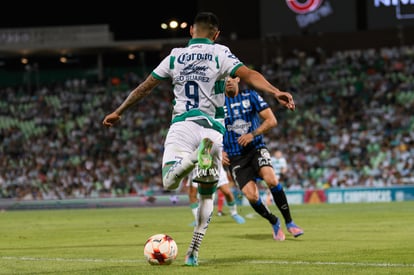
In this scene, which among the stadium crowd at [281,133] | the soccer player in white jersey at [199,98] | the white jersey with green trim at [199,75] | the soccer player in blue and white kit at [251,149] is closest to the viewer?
the soccer player in white jersey at [199,98]

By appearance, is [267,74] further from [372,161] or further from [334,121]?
[372,161]

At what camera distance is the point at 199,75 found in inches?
353

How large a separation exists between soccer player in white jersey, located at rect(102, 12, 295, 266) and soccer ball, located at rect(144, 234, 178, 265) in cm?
28

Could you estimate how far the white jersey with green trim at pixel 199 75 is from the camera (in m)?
8.95

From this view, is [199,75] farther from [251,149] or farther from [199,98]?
[251,149]

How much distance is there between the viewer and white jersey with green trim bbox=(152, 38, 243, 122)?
8.95 m

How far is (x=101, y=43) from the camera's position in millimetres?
49750

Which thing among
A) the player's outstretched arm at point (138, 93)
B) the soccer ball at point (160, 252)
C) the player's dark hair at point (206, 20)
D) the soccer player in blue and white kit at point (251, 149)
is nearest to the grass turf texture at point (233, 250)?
the soccer ball at point (160, 252)

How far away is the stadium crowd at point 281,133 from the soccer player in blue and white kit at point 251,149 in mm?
19594

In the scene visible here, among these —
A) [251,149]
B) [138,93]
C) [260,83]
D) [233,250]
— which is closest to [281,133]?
[251,149]

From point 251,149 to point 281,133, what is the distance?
24.7 m

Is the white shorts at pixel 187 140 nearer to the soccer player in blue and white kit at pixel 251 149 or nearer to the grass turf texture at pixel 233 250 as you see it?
the grass turf texture at pixel 233 250

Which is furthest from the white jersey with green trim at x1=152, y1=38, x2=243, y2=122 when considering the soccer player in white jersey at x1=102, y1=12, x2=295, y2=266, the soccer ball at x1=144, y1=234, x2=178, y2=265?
the soccer ball at x1=144, y1=234, x2=178, y2=265

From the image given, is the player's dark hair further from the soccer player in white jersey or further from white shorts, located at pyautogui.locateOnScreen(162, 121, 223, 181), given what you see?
white shorts, located at pyautogui.locateOnScreen(162, 121, 223, 181)
